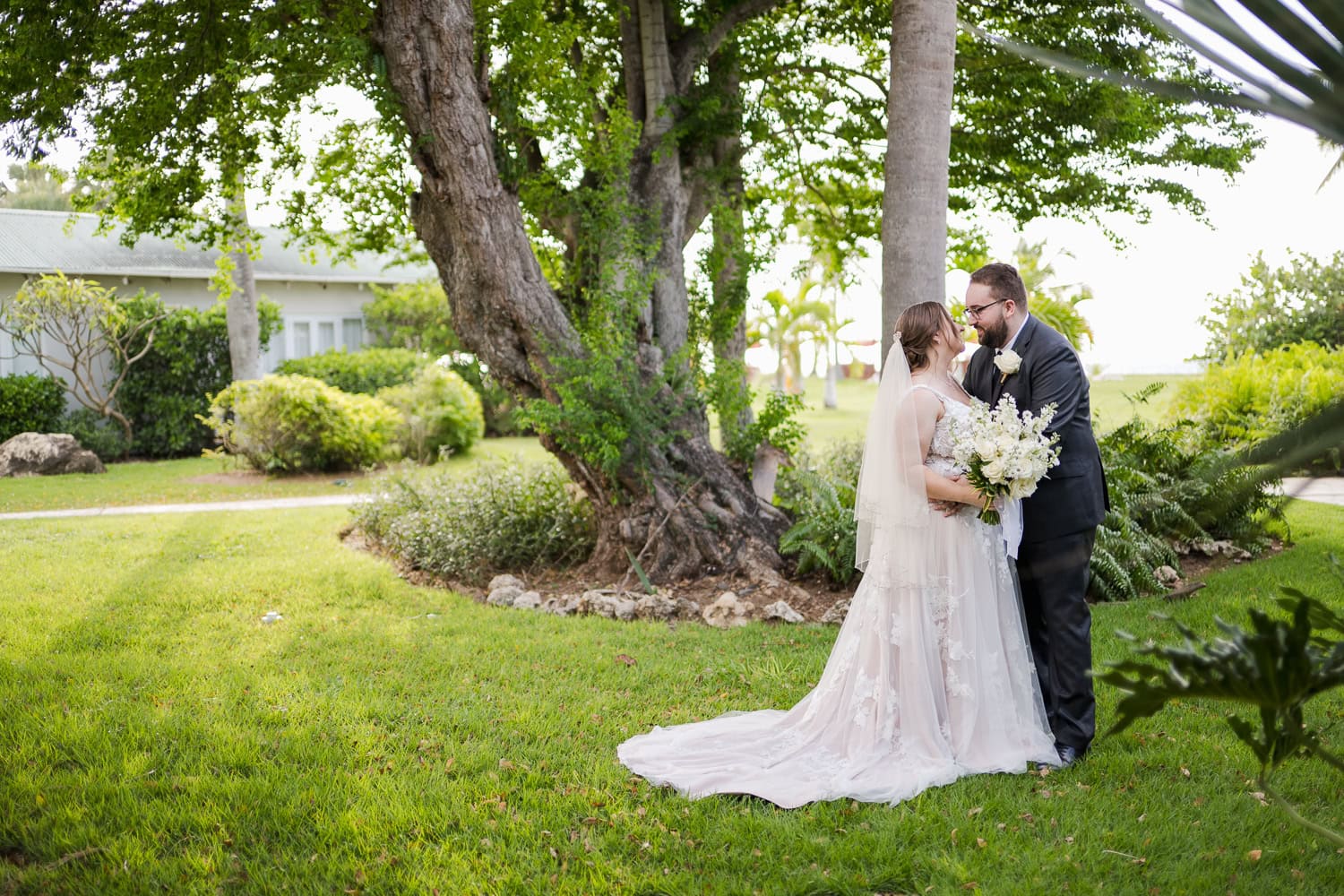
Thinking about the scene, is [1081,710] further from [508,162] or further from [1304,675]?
[508,162]

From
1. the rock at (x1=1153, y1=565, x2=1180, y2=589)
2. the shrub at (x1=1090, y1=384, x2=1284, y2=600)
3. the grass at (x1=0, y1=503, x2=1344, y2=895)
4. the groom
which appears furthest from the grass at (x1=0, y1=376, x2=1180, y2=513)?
the groom

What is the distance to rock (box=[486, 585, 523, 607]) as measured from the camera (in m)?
8.46

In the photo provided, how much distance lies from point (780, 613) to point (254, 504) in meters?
9.48

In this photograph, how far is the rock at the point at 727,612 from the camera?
775cm

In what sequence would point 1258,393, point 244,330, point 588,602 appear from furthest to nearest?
point 244,330
point 1258,393
point 588,602

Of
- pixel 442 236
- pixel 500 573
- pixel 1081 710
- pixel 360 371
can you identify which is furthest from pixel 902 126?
pixel 360 371

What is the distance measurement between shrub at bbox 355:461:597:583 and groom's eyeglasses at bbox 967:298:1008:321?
5.18m

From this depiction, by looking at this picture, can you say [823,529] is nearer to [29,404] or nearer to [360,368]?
[360,368]

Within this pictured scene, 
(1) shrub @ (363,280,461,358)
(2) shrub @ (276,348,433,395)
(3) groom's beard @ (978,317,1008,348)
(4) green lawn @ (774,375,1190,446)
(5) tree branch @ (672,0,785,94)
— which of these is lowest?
(4) green lawn @ (774,375,1190,446)

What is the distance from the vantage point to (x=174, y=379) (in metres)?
20.5

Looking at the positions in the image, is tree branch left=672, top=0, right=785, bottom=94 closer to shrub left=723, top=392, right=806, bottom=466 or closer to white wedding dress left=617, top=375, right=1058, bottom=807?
shrub left=723, top=392, right=806, bottom=466

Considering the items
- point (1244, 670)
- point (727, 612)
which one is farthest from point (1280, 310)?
point (1244, 670)

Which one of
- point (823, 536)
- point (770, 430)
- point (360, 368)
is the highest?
point (360, 368)

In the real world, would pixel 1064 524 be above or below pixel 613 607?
above
